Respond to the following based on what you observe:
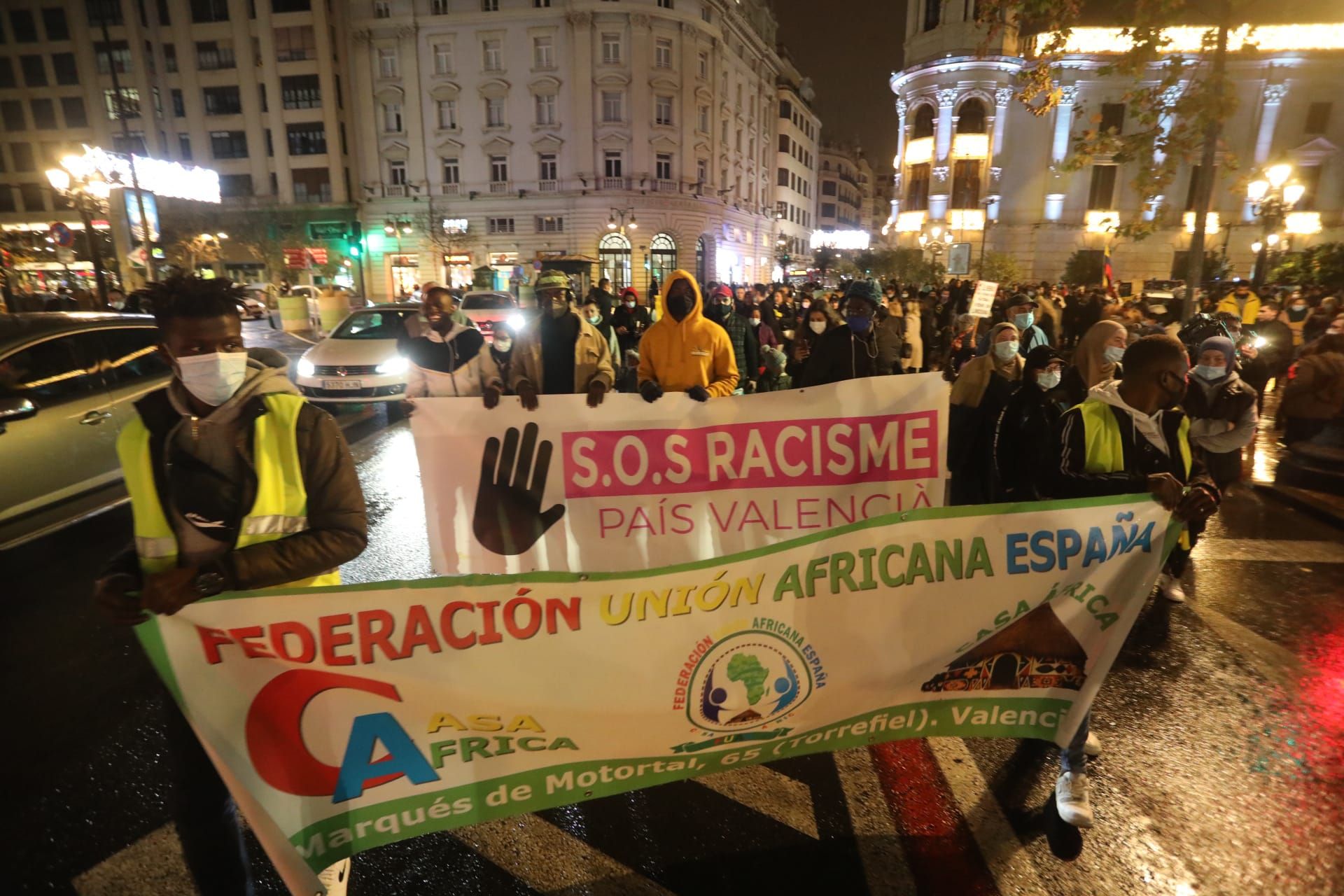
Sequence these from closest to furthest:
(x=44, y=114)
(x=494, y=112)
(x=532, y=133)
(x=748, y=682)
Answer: (x=748, y=682) < (x=532, y=133) < (x=494, y=112) < (x=44, y=114)

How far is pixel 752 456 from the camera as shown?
4.23m

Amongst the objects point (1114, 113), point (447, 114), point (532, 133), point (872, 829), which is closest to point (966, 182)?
point (1114, 113)

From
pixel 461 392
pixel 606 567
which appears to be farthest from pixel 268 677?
pixel 461 392

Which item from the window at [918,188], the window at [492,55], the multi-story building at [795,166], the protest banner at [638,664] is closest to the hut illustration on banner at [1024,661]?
the protest banner at [638,664]

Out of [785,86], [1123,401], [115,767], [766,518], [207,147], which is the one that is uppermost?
[785,86]

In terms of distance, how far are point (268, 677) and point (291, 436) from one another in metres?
0.73

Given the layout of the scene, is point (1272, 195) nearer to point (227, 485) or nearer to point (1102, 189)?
point (227, 485)

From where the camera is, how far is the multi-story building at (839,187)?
335 feet

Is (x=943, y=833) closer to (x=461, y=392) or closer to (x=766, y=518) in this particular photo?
(x=766, y=518)

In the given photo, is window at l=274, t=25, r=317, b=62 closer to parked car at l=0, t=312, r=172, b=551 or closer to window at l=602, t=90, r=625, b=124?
window at l=602, t=90, r=625, b=124

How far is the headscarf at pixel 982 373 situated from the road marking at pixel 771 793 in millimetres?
3539

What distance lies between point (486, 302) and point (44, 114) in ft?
216

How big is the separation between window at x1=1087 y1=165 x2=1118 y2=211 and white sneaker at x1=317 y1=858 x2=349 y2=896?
195ft

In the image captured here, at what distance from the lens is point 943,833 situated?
293cm
